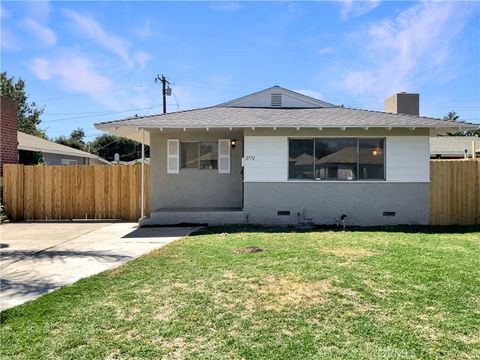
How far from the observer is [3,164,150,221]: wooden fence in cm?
1262

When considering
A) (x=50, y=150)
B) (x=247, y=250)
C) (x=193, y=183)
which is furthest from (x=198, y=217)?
(x=50, y=150)

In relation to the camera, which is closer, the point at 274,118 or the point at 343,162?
the point at 343,162

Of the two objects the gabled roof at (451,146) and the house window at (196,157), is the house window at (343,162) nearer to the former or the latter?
the house window at (196,157)

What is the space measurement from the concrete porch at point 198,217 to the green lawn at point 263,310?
169 inches

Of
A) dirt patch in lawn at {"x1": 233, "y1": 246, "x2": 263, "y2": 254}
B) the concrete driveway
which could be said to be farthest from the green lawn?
the concrete driveway

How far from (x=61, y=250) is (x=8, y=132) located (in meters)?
7.94

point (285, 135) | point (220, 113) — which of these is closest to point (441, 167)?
point (285, 135)

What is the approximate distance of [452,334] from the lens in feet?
10.9

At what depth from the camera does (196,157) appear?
39.7 ft

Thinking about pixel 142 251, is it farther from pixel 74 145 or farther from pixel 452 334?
pixel 74 145

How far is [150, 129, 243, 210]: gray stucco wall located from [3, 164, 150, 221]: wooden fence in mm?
759

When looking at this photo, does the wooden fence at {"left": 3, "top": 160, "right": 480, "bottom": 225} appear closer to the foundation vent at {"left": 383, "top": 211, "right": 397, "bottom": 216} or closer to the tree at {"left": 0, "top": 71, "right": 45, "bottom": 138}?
the foundation vent at {"left": 383, "top": 211, "right": 397, "bottom": 216}

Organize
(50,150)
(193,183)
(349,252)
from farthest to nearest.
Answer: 1. (50,150)
2. (193,183)
3. (349,252)

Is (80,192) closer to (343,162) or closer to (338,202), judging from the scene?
(338,202)
